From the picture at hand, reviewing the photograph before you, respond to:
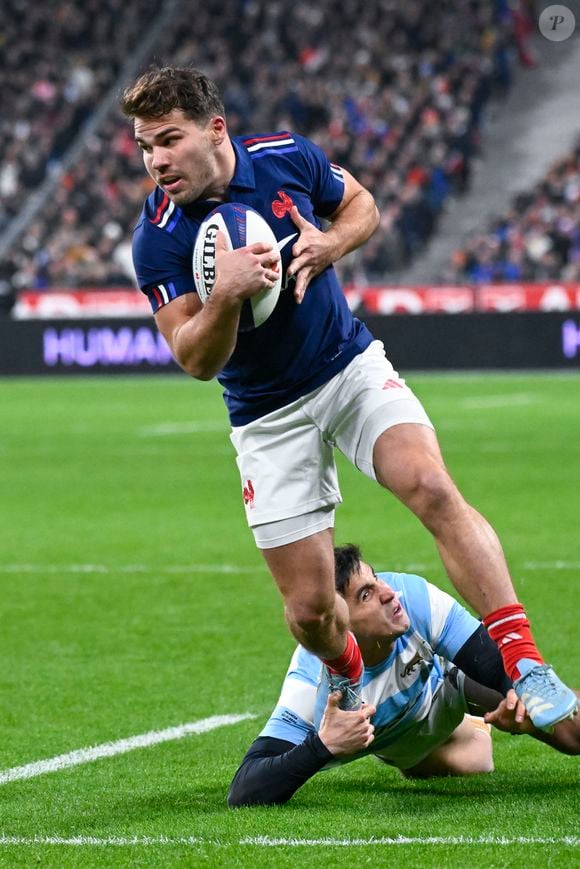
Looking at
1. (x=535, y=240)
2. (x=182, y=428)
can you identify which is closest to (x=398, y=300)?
(x=535, y=240)

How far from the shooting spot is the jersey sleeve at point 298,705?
204 inches

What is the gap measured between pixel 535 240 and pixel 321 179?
22.8 m

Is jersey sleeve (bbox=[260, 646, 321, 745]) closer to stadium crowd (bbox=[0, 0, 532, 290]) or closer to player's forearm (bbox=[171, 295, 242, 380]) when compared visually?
player's forearm (bbox=[171, 295, 242, 380])

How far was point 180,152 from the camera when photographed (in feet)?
15.9

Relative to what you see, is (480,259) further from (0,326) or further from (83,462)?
(83,462)

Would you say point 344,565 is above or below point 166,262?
below

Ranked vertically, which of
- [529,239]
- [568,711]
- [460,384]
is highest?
[568,711]

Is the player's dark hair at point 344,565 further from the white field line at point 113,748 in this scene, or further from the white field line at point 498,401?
the white field line at point 498,401

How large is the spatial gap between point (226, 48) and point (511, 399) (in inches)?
659

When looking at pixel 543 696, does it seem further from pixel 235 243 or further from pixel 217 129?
pixel 217 129

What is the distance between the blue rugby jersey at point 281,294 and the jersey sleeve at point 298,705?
2.94 feet

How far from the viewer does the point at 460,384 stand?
24609mm

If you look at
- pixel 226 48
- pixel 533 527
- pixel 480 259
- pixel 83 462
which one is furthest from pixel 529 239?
pixel 533 527

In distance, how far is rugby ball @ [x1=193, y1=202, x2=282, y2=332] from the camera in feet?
15.6
